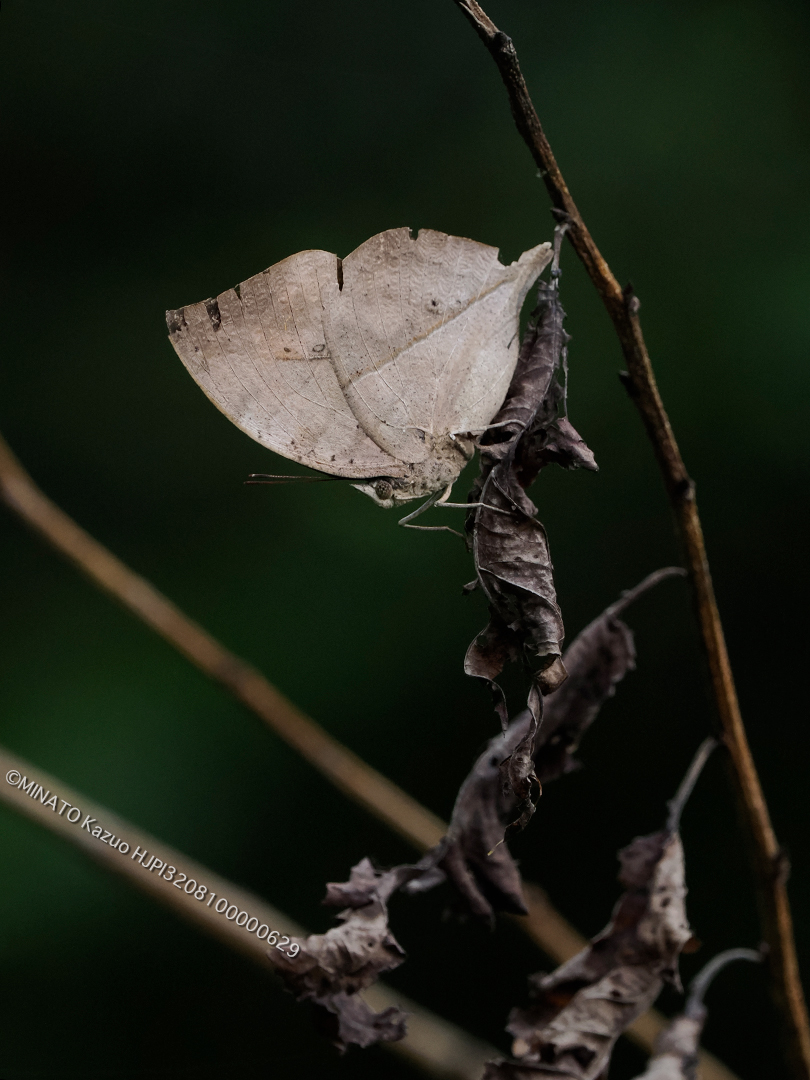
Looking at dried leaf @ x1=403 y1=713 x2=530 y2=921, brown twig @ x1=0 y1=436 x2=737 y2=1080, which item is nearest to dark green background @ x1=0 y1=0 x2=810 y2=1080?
brown twig @ x1=0 y1=436 x2=737 y2=1080

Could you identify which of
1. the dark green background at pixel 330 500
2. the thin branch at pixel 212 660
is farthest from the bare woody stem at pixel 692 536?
the dark green background at pixel 330 500

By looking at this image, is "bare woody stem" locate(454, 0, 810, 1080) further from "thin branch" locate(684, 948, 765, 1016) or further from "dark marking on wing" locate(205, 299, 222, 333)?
"dark marking on wing" locate(205, 299, 222, 333)

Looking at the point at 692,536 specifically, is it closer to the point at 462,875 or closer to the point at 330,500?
the point at 462,875

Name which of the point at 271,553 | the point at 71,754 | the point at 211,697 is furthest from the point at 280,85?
the point at 71,754

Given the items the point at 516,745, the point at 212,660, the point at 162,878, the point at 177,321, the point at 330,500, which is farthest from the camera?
the point at 330,500

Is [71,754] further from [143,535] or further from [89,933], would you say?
[143,535]

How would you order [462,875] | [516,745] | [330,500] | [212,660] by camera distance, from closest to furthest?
1. [516,745]
2. [462,875]
3. [212,660]
4. [330,500]

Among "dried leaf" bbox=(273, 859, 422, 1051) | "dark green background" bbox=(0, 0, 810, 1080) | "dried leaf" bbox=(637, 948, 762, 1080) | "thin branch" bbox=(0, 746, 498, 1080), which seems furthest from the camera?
"dark green background" bbox=(0, 0, 810, 1080)

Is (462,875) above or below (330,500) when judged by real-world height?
below

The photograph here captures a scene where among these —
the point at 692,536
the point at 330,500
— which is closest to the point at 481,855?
the point at 692,536

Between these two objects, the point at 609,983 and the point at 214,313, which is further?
the point at 609,983
